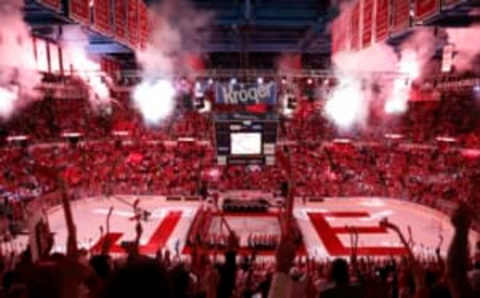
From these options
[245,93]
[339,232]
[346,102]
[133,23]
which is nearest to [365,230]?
[339,232]

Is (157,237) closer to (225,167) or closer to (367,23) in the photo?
(225,167)

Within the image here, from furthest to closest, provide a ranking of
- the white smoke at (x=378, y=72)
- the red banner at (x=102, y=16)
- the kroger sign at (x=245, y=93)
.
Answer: the kroger sign at (x=245, y=93) → the white smoke at (x=378, y=72) → the red banner at (x=102, y=16)

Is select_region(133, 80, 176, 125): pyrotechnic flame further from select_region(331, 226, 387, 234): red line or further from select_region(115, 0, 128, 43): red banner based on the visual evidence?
select_region(115, 0, 128, 43): red banner

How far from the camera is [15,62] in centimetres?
2053

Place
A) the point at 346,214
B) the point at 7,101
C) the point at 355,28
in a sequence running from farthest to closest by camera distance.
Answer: the point at 346,214
the point at 7,101
the point at 355,28

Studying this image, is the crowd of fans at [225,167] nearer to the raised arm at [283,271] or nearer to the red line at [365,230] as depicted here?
the red line at [365,230]

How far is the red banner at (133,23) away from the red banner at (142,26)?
42 cm

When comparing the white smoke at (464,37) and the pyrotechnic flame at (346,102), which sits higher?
the white smoke at (464,37)

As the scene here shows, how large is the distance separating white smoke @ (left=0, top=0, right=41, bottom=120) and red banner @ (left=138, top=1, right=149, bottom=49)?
377 centimetres

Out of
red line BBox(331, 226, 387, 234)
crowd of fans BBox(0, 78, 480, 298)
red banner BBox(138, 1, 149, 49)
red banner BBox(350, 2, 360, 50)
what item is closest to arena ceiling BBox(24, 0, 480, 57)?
red banner BBox(138, 1, 149, 49)

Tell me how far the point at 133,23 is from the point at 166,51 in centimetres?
1249

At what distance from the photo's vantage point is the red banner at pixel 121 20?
48.8 ft

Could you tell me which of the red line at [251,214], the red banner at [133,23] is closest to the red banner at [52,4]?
the red banner at [133,23]

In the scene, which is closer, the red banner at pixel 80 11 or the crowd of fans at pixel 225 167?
the red banner at pixel 80 11
